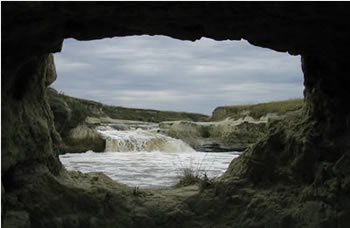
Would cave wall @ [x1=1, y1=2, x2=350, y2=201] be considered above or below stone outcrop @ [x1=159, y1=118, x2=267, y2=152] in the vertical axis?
above

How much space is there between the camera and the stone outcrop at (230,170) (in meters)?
3.44

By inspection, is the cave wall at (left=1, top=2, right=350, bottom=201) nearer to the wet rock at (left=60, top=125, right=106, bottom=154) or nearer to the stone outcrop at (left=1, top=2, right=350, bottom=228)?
the stone outcrop at (left=1, top=2, right=350, bottom=228)

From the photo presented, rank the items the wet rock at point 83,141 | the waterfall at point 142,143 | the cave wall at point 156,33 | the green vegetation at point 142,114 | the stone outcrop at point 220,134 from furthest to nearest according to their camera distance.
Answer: the green vegetation at point 142,114, the stone outcrop at point 220,134, the waterfall at point 142,143, the wet rock at point 83,141, the cave wall at point 156,33

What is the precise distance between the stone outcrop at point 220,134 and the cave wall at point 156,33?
14.3 metres

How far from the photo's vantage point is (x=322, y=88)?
15.7 feet

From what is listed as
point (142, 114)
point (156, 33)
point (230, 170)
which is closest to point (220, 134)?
point (230, 170)

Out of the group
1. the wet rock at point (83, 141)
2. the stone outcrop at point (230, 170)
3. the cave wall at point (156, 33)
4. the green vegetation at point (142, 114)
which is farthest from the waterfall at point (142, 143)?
the green vegetation at point (142, 114)

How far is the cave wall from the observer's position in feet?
10.8

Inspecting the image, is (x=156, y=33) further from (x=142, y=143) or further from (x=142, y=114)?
(x=142, y=114)

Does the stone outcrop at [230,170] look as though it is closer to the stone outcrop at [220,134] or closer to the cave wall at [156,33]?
the cave wall at [156,33]

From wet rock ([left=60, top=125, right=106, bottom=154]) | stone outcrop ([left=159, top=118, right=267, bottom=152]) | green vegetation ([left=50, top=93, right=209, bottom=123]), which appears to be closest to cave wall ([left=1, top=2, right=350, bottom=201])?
wet rock ([left=60, top=125, right=106, bottom=154])

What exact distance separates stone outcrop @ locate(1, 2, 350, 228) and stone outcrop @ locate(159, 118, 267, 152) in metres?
14.0

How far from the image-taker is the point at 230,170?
5.68 meters

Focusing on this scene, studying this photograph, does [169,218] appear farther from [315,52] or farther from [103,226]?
[315,52]
